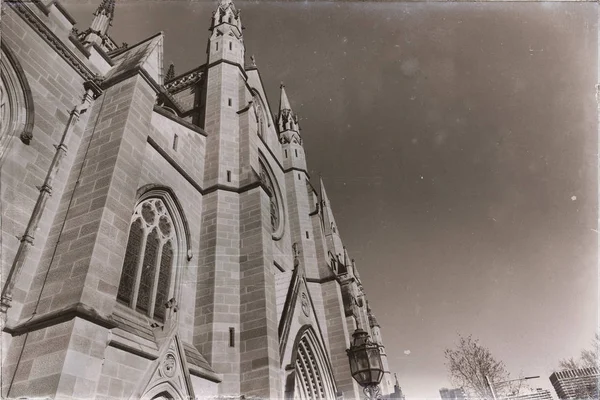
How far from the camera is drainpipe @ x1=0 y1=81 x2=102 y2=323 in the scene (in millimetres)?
5789

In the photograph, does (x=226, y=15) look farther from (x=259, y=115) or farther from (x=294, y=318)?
(x=294, y=318)

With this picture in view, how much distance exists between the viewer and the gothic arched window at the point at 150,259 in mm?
8258

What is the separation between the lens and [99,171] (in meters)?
7.46

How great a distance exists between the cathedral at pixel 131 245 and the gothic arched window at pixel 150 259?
0.04 m

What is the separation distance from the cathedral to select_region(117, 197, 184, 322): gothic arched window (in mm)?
35

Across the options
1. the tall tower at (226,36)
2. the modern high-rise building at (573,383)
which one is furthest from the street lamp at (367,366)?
the modern high-rise building at (573,383)

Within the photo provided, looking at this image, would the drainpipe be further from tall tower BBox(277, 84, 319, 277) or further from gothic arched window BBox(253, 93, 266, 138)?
tall tower BBox(277, 84, 319, 277)

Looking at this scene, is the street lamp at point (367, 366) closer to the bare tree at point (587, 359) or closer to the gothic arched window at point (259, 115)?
the gothic arched window at point (259, 115)

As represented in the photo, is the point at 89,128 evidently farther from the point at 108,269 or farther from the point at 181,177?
the point at 108,269

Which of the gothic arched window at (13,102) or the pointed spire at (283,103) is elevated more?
the pointed spire at (283,103)

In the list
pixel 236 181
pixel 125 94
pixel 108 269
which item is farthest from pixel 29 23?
pixel 236 181

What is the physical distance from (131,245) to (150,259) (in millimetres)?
687

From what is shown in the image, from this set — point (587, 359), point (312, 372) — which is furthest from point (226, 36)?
point (587, 359)

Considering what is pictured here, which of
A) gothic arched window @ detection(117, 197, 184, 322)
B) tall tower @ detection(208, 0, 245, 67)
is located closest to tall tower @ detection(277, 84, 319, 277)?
tall tower @ detection(208, 0, 245, 67)
